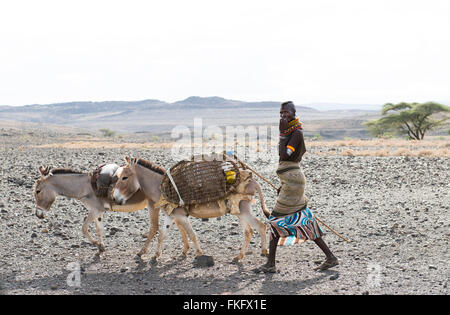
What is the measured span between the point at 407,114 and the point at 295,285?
45.8 meters

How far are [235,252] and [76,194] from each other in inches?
111

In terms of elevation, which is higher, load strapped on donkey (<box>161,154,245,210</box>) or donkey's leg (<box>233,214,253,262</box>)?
load strapped on donkey (<box>161,154,245,210</box>)

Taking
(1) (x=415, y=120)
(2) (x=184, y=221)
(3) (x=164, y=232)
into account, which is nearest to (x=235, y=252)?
(2) (x=184, y=221)

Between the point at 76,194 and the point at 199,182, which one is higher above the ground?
the point at 199,182

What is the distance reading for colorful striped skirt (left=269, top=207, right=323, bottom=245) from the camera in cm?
694

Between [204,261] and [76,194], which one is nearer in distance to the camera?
[204,261]

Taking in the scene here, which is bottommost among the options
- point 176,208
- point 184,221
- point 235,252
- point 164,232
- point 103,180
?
point 235,252

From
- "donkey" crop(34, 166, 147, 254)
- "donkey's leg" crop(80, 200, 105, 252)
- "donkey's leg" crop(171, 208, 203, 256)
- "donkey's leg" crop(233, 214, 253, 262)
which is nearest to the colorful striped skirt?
"donkey's leg" crop(233, 214, 253, 262)

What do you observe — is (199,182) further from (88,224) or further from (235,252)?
(88,224)

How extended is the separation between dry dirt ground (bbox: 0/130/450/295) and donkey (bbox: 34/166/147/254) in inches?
26.5

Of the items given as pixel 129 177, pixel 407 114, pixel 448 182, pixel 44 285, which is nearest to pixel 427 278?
pixel 129 177

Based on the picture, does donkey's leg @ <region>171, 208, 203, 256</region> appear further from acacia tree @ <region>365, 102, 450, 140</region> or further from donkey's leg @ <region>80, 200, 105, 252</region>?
acacia tree @ <region>365, 102, 450, 140</region>

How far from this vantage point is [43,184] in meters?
8.16

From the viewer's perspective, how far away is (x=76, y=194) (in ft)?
26.9
